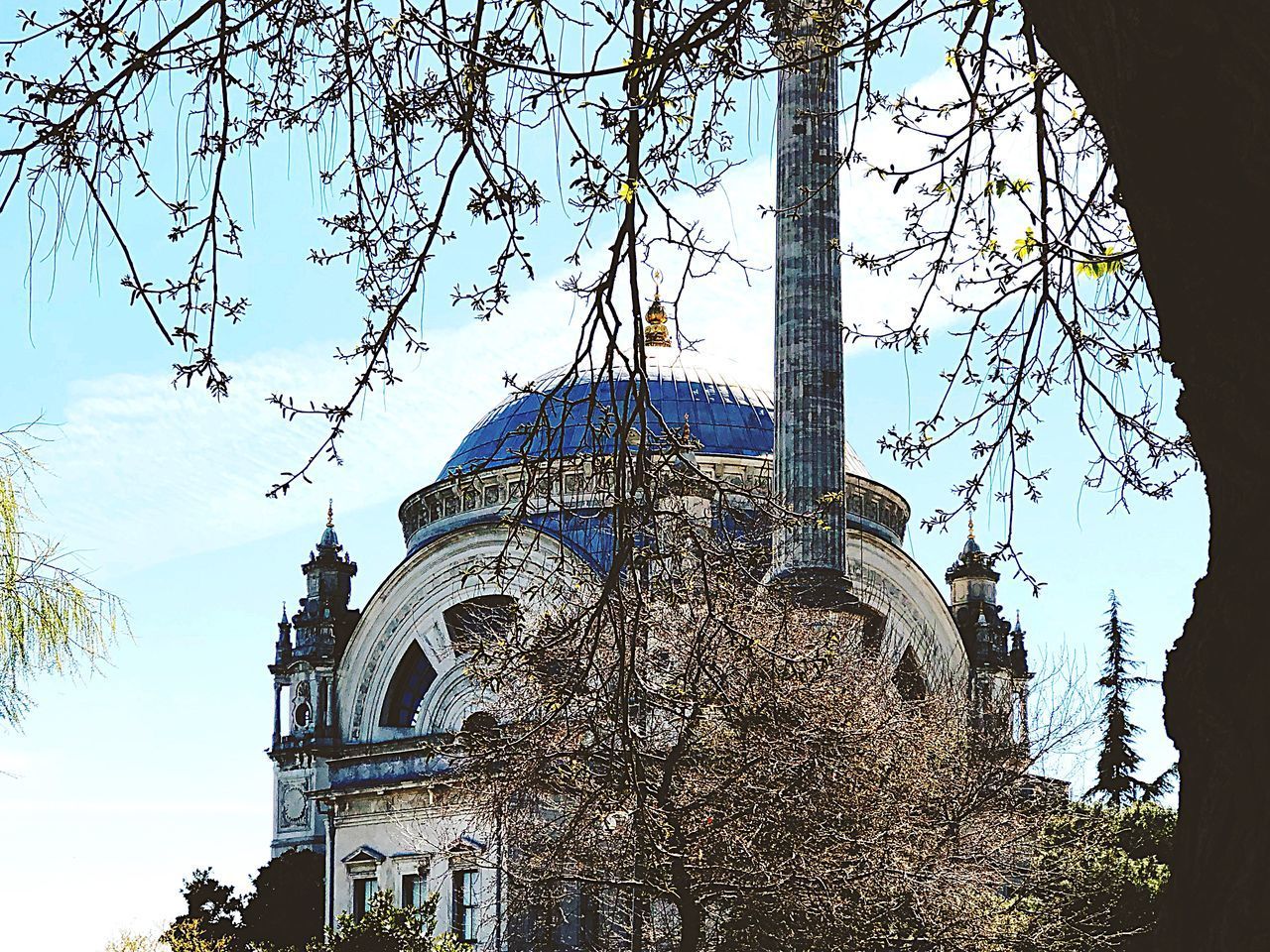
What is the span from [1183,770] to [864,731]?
59.0 feet

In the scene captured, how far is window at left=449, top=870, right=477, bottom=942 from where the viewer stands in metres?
36.2

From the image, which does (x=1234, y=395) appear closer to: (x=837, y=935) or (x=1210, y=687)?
(x=1210, y=687)

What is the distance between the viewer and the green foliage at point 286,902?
45281 millimetres

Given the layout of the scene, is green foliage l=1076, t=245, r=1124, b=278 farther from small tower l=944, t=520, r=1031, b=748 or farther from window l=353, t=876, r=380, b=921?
window l=353, t=876, r=380, b=921

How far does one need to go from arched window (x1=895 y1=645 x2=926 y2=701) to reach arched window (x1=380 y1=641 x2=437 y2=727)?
10.5 metres

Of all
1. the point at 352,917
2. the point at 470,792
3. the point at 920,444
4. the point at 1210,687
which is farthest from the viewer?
the point at 352,917

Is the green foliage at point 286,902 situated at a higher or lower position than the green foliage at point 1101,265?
lower

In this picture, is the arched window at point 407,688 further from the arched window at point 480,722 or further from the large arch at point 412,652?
the arched window at point 480,722

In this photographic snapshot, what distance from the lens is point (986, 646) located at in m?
43.3

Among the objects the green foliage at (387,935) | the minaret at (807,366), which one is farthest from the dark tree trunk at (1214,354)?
the minaret at (807,366)

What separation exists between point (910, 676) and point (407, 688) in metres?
11.6

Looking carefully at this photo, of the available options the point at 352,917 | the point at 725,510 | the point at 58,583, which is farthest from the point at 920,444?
the point at 352,917

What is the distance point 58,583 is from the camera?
1172 centimetres

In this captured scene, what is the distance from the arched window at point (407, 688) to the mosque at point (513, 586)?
0.15 feet
